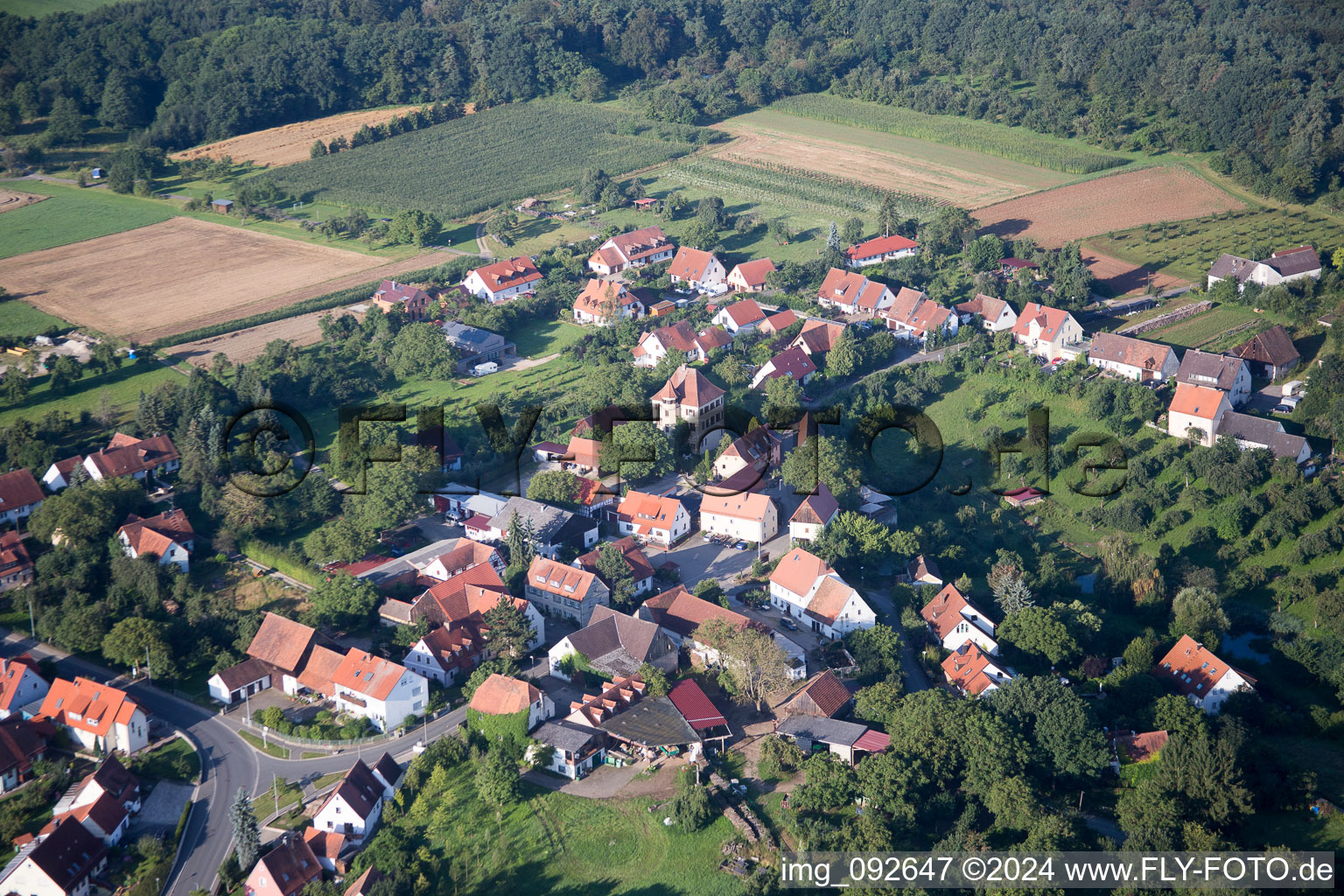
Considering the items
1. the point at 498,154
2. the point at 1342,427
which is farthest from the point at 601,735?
the point at 498,154

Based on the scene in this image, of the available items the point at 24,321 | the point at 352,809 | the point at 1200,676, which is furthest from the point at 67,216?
the point at 1200,676

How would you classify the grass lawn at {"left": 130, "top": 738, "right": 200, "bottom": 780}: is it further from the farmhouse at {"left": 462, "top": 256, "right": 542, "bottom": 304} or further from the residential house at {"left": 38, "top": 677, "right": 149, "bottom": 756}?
the farmhouse at {"left": 462, "top": 256, "right": 542, "bottom": 304}

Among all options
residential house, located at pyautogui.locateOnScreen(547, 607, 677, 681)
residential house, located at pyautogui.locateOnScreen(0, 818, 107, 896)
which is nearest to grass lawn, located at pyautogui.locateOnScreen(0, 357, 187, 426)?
residential house, located at pyautogui.locateOnScreen(0, 818, 107, 896)

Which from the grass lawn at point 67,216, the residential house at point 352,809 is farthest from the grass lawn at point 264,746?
the grass lawn at point 67,216

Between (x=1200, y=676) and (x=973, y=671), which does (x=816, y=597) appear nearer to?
(x=973, y=671)

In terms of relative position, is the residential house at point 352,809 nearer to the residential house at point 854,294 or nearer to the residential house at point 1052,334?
the residential house at point 1052,334

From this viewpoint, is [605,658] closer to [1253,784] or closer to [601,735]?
[601,735]
